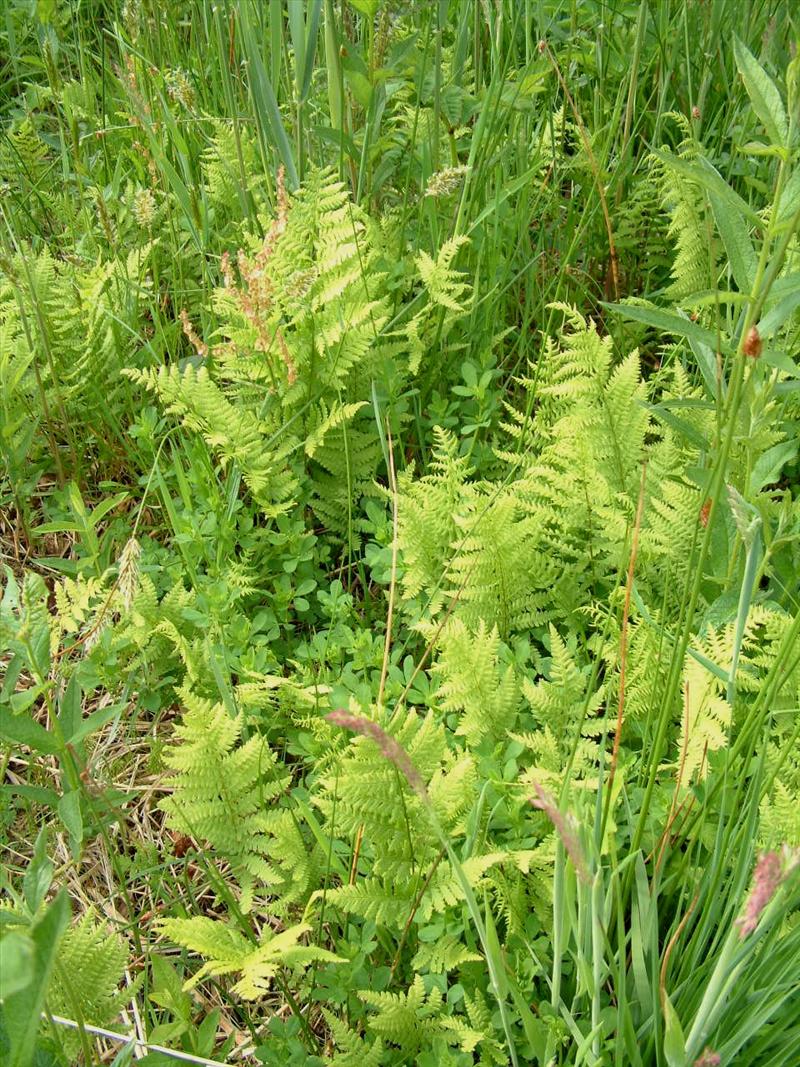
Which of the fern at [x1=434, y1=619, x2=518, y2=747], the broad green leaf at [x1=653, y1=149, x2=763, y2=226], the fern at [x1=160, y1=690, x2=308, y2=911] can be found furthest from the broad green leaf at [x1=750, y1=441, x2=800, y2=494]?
the fern at [x1=160, y1=690, x2=308, y2=911]

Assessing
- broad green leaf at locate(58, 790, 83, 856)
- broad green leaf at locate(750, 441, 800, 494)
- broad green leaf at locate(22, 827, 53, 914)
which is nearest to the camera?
broad green leaf at locate(22, 827, 53, 914)

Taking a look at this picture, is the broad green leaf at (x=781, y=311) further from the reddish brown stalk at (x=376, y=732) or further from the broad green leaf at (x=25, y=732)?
the broad green leaf at (x=25, y=732)

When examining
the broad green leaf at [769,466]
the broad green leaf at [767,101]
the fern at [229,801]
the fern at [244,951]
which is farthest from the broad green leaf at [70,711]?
the broad green leaf at [767,101]

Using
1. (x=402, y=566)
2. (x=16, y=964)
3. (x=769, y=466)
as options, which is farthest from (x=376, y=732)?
(x=402, y=566)

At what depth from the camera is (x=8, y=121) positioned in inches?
120

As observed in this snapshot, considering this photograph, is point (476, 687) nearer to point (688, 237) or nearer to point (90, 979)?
point (90, 979)

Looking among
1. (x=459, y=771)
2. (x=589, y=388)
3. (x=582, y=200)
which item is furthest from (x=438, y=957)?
(x=582, y=200)

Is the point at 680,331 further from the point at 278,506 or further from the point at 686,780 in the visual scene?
the point at 278,506

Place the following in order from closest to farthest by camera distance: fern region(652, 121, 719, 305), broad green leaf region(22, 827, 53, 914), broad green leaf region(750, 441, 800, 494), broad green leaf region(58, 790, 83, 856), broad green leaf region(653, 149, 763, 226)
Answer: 1. broad green leaf region(22, 827, 53, 914)
2. broad green leaf region(653, 149, 763, 226)
3. broad green leaf region(58, 790, 83, 856)
4. broad green leaf region(750, 441, 800, 494)
5. fern region(652, 121, 719, 305)

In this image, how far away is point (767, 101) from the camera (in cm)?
130

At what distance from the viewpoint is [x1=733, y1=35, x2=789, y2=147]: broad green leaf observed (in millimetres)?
1283

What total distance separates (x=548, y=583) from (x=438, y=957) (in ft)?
2.33

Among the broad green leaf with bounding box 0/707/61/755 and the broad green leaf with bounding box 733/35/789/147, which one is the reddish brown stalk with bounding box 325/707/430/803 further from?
the broad green leaf with bounding box 733/35/789/147

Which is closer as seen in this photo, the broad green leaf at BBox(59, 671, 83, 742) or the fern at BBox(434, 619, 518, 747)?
the broad green leaf at BBox(59, 671, 83, 742)
